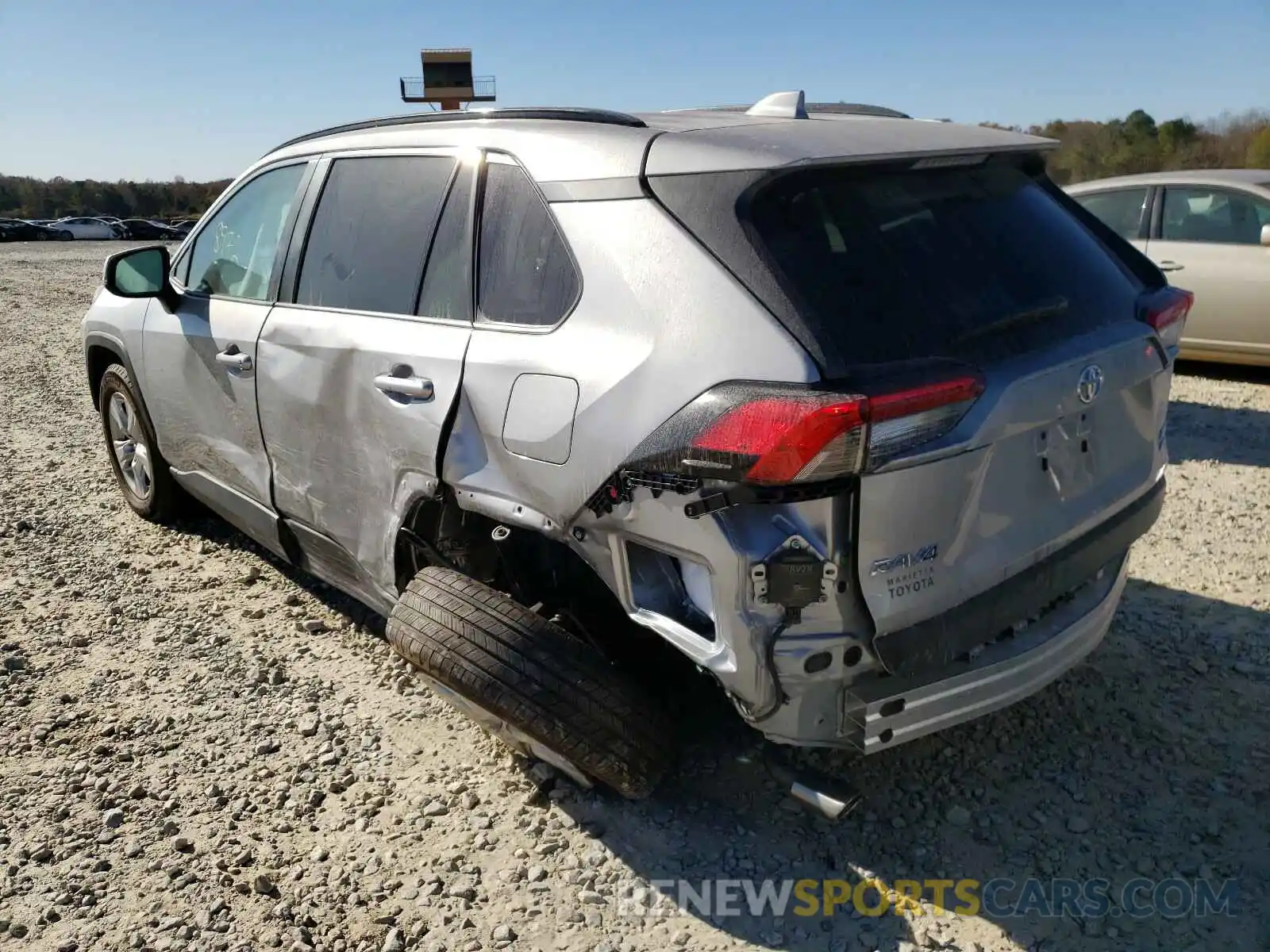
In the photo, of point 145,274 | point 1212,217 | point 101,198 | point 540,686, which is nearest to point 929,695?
point 540,686

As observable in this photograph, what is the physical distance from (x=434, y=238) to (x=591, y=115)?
0.60 m

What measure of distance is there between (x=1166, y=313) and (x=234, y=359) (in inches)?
122

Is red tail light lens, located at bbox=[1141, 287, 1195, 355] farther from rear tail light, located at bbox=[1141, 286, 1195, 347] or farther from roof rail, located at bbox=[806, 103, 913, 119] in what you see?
roof rail, located at bbox=[806, 103, 913, 119]

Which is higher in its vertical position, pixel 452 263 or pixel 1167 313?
pixel 452 263

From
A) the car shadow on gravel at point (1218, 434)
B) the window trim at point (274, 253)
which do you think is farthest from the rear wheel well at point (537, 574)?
the car shadow on gravel at point (1218, 434)

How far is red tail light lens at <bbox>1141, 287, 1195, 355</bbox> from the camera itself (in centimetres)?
278

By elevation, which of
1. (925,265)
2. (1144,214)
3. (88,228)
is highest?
(925,265)

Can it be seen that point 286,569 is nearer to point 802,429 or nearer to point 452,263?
point 452,263

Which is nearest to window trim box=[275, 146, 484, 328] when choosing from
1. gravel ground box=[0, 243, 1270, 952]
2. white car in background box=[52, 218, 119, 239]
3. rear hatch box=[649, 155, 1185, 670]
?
rear hatch box=[649, 155, 1185, 670]

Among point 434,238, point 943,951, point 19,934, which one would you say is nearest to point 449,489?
point 434,238

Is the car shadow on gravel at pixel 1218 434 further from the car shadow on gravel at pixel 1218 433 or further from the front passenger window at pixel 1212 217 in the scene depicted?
the front passenger window at pixel 1212 217

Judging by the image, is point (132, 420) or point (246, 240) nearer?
point (246, 240)

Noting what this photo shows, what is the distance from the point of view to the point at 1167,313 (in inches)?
111

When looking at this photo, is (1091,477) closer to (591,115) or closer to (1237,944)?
(1237,944)
